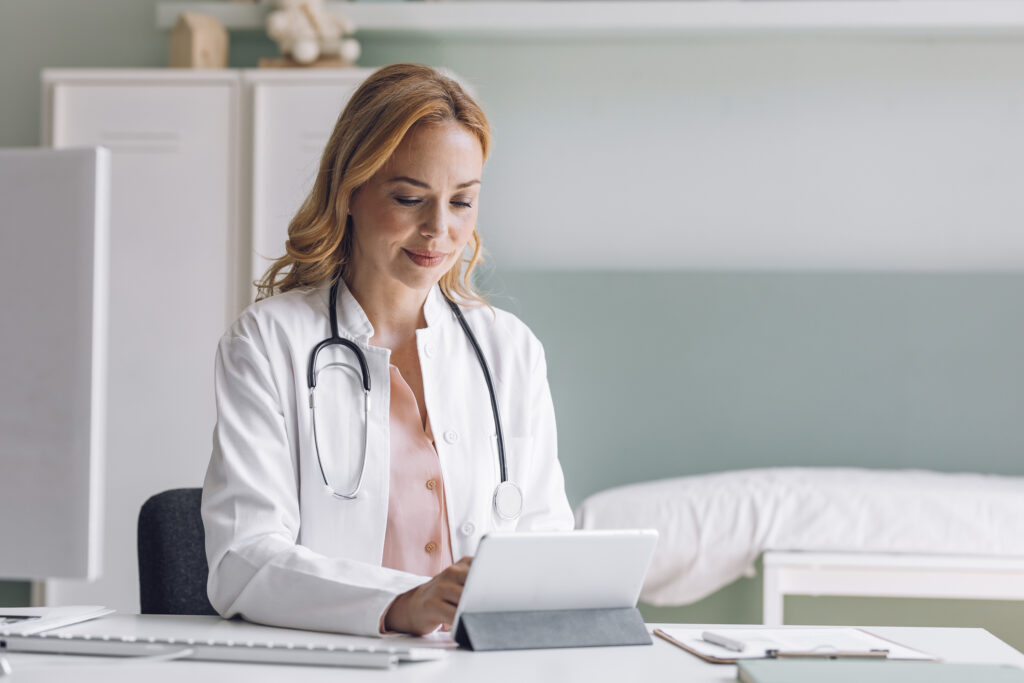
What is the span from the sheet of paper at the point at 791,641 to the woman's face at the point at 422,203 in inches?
23.5

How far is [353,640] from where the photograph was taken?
3.63ft

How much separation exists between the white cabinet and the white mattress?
1146mm

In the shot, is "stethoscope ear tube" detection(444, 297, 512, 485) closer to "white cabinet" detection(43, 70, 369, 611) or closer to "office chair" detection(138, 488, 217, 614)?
"office chair" detection(138, 488, 217, 614)

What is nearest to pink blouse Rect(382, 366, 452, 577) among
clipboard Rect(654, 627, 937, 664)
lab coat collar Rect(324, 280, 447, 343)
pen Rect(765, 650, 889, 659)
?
lab coat collar Rect(324, 280, 447, 343)

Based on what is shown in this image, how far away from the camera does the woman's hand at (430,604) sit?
1.08m

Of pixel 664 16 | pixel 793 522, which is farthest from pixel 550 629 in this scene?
pixel 664 16

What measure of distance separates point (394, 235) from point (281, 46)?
171 centimetres

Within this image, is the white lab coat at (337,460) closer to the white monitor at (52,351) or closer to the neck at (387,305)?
the neck at (387,305)

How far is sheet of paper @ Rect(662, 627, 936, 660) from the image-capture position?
1.07 m

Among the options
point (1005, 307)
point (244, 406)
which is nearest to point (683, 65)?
point (1005, 307)

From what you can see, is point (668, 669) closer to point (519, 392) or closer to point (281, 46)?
point (519, 392)

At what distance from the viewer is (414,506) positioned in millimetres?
1404

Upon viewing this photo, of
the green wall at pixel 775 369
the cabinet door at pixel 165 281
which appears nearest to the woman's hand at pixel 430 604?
the cabinet door at pixel 165 281

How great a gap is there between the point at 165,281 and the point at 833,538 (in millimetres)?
1820
